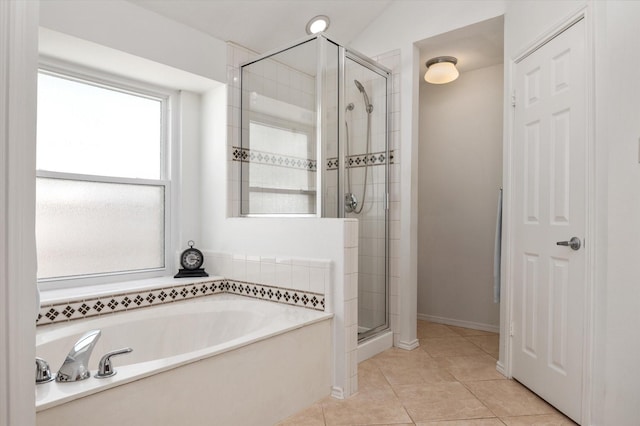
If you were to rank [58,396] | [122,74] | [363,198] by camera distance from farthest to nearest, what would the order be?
[363,198], [122,74], [58,396]

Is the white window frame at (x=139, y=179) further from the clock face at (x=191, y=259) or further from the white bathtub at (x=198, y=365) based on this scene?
the white bathtub at (x=198, y=365)

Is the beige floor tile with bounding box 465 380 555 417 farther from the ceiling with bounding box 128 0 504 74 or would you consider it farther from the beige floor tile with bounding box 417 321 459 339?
the ceiling with bounding box 128 0 504 74

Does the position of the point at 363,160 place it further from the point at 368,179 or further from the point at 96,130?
the point at 96,130

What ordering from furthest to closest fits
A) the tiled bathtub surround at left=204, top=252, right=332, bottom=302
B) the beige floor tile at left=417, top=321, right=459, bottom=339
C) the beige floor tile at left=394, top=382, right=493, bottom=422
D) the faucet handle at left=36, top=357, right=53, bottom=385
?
the beige floor tile at left=417, top=321, right=459, bottom=339 < the tiled bathtub surround at left=204, top=252, right=332, bottom=302 < the beige floor tile at left=394, top=382, right=493, bottom=422 < the faucet handle at left=36, top=357, right=53, bottom=385

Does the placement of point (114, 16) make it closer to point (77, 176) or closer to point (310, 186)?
point (77, 176)

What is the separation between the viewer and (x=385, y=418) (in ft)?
6.56

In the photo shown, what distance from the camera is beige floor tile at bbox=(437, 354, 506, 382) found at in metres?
2.53

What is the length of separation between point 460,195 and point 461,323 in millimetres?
1189

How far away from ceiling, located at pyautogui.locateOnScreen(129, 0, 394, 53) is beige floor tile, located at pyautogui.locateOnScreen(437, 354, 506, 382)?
2.39 m

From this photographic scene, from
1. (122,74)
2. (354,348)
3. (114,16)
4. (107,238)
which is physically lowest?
(354,348)

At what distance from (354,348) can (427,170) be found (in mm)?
2236

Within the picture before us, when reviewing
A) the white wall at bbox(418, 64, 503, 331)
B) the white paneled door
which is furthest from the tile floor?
the white wall at bbox(418, 64, 503, 331)

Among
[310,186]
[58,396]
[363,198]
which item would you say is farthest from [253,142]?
[58,396]

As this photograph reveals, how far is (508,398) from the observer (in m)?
2.23
